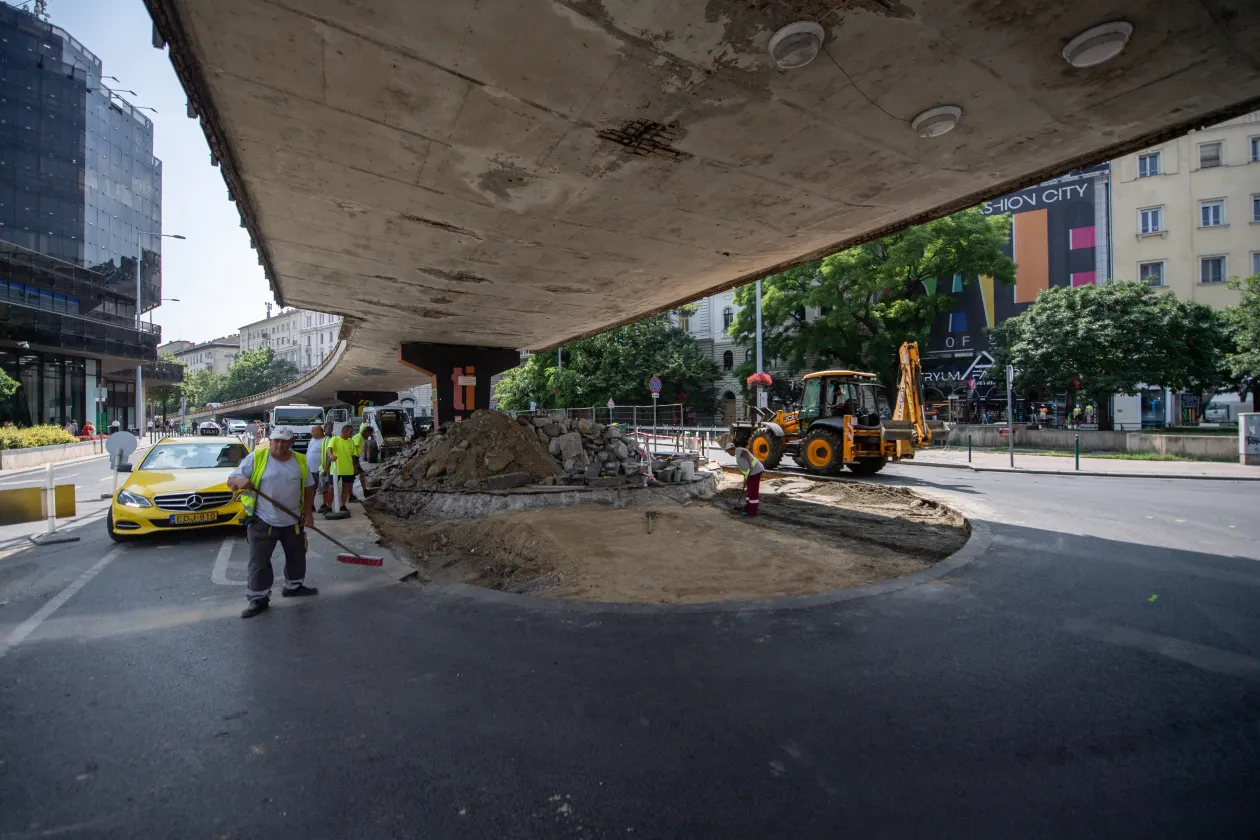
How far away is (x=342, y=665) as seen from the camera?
13.5 feet

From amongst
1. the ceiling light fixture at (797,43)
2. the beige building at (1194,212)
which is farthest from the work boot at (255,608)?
the beige building at (1194,212)

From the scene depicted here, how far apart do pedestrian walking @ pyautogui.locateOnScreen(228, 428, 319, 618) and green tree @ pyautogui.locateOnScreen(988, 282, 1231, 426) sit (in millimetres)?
27856

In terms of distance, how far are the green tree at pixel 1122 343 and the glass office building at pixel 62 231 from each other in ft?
155

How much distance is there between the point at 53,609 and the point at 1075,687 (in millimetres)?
8214

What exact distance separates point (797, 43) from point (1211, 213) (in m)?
42.8

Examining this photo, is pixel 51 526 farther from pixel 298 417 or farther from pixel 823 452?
pixel 298 417

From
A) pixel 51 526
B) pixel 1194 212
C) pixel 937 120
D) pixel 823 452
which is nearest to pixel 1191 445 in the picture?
pixel 823 452

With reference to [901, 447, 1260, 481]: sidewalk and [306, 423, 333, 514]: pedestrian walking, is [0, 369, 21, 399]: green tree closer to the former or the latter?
[306, 423, 333, 514]: pedestrian walking

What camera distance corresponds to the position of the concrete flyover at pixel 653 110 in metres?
4.33

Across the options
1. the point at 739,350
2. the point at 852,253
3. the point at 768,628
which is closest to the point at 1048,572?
the point at 768,628

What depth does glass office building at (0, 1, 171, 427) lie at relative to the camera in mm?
34219

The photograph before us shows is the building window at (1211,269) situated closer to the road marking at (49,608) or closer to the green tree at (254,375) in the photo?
the road marking at (49,608)

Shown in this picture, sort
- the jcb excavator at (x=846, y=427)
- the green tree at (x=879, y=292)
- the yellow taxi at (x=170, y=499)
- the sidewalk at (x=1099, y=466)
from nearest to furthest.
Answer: the yellow taxi at (x=170, y=499), the jcb excavator at (x=846, y=427), the sidewalk at (x=1099, y=466), the green tree at (x=879, y=292)

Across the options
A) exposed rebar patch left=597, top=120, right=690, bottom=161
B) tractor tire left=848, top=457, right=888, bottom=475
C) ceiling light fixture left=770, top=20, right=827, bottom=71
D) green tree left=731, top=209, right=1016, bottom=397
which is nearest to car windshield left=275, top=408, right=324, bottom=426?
tractor tire left=848, top=457, right=888, bottom=475
